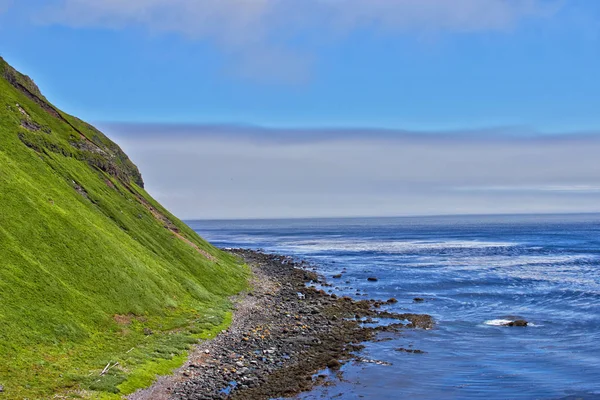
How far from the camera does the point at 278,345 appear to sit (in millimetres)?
43906

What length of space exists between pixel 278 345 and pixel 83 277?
20007 mm

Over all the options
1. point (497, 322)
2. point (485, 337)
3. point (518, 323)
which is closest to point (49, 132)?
point (485, 337)

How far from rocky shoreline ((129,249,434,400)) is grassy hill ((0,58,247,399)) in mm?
2230

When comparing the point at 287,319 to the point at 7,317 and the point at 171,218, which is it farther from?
the point at 171,218

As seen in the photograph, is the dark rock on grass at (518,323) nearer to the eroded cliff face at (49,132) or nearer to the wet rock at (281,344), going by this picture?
the wet rock at (281,344)

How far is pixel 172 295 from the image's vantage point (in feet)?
180

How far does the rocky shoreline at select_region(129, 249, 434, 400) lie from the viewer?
109 feet

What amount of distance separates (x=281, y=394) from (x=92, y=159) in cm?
6681

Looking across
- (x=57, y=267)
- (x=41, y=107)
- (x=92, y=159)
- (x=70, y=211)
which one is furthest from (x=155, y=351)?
(x=41, y=107)

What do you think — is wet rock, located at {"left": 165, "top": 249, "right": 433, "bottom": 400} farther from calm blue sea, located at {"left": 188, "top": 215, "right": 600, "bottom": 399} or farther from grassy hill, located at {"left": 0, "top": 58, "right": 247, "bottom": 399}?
grassy hill, located at {"left": 0, "top": 58, "right": 247, "bottom": 399}

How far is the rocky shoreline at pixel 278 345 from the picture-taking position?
109ft

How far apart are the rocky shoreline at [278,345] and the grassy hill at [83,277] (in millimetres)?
2230

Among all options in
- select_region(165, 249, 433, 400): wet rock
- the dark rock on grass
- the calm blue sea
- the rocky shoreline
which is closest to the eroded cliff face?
the rocky shoreline

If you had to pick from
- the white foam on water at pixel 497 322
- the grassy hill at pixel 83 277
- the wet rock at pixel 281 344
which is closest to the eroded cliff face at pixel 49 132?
the grassy hill at pixel 83 277
